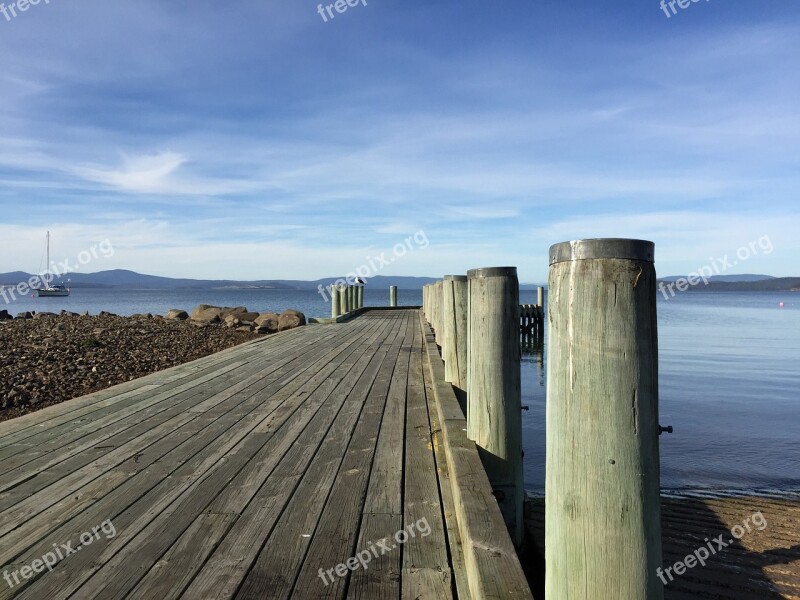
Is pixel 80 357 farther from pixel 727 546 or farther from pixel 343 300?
pixel 727 546

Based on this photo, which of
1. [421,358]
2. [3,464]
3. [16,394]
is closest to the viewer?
[3,464]

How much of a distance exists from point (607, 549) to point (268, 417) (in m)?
3.61

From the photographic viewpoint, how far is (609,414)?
4.91 ft

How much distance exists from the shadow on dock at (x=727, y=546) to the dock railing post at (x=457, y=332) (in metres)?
1.07

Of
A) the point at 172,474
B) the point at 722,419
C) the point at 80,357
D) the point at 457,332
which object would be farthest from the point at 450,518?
the point at 722,419

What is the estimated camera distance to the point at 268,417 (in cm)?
479

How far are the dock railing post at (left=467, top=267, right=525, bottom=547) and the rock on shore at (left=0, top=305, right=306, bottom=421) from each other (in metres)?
5.65

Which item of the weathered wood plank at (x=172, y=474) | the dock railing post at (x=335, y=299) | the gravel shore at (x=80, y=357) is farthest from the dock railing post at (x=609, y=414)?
the dock railing post at (x=335, y=299)

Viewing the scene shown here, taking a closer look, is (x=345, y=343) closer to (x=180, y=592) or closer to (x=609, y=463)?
(x=180, y=592)

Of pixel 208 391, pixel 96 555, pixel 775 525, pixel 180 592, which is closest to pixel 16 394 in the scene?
pixel 208 391

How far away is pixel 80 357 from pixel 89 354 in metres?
0.36

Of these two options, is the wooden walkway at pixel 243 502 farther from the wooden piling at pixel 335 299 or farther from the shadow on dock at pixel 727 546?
the wooden piling at pixel 335 299

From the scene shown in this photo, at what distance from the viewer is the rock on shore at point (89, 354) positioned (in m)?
7.64

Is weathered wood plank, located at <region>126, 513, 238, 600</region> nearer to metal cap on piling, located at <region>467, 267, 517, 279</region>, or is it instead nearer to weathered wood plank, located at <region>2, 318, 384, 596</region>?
weathered wood plank, located at <region>2, 318, 384, 596</region>
